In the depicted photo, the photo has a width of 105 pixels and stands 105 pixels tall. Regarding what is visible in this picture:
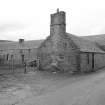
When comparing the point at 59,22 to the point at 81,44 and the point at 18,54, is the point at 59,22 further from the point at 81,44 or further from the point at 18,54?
the point at 18,54

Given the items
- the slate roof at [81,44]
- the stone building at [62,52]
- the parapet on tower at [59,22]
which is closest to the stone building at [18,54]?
the stone building at [62,52]

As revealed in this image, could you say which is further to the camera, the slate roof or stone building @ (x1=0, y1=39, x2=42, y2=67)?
stone building @ (x1=0, y1=39, x2=42, y2=67)

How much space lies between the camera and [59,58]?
21422 millimetres

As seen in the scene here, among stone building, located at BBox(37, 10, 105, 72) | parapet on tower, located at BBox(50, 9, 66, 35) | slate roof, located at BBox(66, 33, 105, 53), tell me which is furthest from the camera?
parapet on tower, located at BBox(50, 9, 66, 35)

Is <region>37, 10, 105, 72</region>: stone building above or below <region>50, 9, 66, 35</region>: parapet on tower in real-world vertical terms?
below

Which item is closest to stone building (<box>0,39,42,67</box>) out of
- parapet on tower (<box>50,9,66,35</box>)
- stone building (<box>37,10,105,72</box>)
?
stone building (<box>37,10,105,72</box>)

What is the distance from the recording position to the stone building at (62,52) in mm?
20016

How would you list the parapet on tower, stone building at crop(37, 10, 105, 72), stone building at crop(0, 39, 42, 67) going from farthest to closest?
stone building at crop(0, 39, 42, 67) < the parapet on tower < stone building at crop(37, 10, 105, 72)

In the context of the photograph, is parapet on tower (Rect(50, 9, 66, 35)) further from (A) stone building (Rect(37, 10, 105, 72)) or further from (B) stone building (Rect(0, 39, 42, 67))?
(B) stone building (Rect(0, 39, 42, 67))

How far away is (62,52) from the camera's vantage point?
69.7 ft

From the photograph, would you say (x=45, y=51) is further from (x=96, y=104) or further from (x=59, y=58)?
(x=96, y=104)

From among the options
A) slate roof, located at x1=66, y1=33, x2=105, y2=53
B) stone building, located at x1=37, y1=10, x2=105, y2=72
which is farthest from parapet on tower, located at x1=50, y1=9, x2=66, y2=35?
slate roof, located at x1=66, y1=33, x2=105, y2=53

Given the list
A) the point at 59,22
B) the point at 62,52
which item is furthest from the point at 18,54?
the point at 59,22

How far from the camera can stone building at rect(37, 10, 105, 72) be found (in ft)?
65.7
